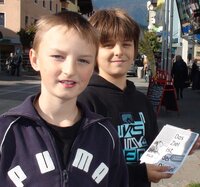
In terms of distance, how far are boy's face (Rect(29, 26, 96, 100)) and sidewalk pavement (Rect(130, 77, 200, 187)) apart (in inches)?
171

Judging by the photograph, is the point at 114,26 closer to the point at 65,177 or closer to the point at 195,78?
the point at 65,177

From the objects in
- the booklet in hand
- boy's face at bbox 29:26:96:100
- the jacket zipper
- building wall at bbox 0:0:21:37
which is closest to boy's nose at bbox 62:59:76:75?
boy's face at bbox 29:26:96:100

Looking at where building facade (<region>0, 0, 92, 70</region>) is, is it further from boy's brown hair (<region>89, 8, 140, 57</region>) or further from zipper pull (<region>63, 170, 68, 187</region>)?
zipper pull (<region>63, 170, 68, 187</region>)

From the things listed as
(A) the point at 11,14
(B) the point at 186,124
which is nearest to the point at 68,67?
(B) the point at 186,124

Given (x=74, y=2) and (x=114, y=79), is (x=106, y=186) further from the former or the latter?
(x=74, y=2)

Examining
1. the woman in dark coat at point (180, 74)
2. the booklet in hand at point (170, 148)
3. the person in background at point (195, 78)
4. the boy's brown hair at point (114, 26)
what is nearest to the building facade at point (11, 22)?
the person in background at point (195, 78)

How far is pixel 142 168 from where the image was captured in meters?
2.39

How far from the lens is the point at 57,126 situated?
191 centimetres

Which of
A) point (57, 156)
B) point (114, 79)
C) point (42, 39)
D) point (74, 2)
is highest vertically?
point (74, 2)

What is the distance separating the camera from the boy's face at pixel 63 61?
6.05ft

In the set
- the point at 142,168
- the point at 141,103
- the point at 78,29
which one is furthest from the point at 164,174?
the point at 78,29

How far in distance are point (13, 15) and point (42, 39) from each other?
44.4m

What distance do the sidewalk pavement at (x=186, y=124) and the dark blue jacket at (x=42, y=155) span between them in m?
4.20

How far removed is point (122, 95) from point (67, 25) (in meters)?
0.79
